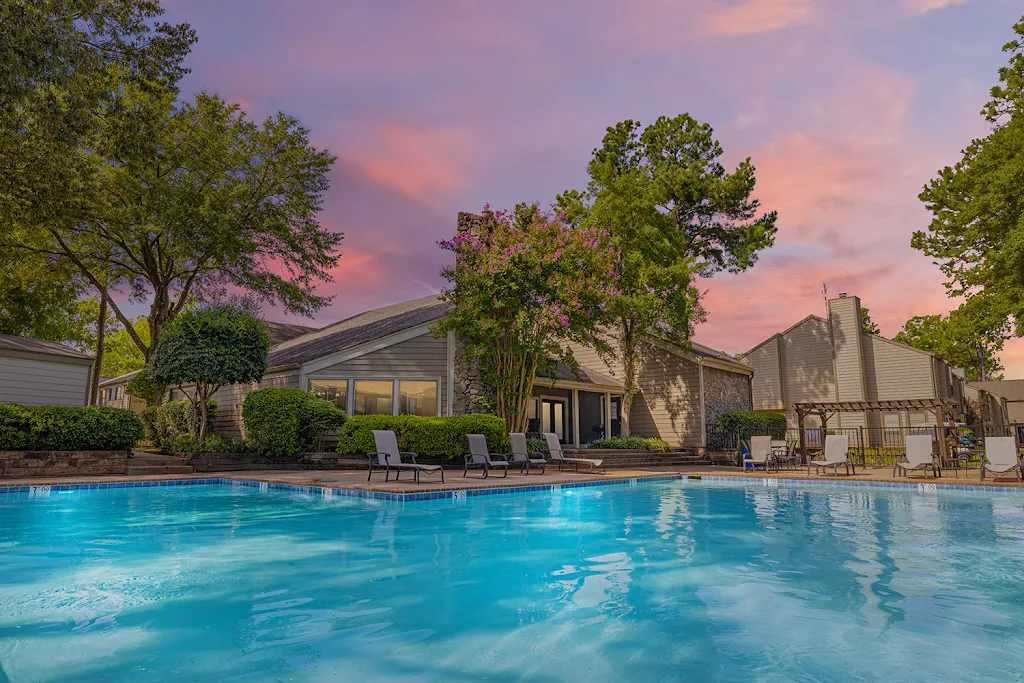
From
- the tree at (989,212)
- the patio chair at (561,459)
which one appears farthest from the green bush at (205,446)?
the tree at (989,212)

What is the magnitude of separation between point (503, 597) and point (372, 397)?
555 inches

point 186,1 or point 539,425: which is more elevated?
point 186,1

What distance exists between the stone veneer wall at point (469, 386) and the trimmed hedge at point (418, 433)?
1445 millimetres

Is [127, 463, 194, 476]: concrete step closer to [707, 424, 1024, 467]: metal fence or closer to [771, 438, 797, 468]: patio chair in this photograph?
[771, 438, 797, 468]: patio chair

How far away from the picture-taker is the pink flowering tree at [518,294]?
17.7 meters

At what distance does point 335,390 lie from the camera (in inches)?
719

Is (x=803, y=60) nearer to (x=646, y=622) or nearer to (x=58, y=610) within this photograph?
(x=646, y=622)

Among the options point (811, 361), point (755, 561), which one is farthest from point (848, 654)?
point (811, 361)

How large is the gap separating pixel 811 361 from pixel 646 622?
1114 inches

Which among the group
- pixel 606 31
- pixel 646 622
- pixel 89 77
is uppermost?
pixel 606 31

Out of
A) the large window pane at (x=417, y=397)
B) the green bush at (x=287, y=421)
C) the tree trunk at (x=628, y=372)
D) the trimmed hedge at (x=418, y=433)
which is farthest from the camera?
the tree trunk at (x=628, y=372)

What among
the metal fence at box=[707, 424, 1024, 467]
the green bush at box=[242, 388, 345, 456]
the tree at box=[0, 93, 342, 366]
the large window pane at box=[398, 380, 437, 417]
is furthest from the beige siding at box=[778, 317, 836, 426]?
the tree at box=[0, 93, 342, 366]

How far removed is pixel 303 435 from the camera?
1694 centimetres

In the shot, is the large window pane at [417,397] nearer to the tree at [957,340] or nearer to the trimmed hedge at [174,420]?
the trimmed hedge at [174,420]
